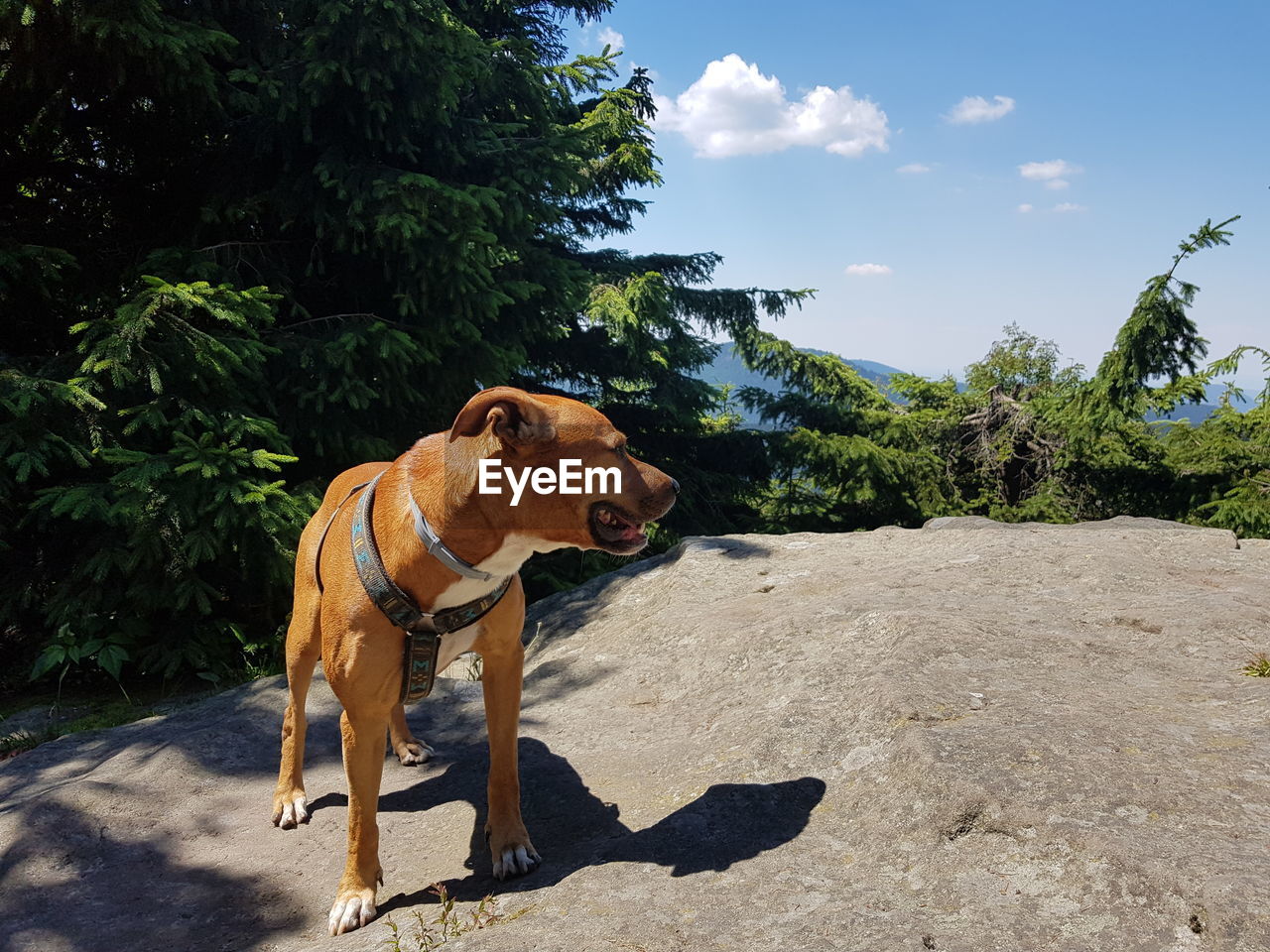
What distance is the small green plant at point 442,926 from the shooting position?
250cm

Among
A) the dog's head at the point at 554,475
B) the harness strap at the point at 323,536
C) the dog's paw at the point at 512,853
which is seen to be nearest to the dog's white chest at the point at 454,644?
the dog's head at the point at 554,475

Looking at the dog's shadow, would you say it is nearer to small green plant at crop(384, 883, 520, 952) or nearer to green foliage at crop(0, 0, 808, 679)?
small green plant at crop(384, 883, 520, 952)

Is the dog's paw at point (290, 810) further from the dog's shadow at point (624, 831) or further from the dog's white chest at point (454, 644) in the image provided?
the dog's white chest at point (454, 644)

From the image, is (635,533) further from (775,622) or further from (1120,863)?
(775,622)

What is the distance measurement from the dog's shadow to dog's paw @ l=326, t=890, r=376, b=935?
0.28 feet

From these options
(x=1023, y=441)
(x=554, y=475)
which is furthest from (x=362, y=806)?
(x=1023, y=441)

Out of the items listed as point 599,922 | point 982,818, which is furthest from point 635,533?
point 982,818

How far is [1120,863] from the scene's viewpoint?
2.29 metres

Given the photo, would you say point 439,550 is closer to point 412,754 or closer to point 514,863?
point 514,863

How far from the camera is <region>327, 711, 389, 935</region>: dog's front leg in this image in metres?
2.95

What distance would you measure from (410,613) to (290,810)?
1.61 m

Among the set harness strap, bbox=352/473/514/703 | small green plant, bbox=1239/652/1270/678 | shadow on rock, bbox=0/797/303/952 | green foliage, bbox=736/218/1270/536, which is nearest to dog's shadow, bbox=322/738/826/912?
shadow on rock, bbox=0/797/303/952

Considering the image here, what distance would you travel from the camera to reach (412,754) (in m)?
4.27

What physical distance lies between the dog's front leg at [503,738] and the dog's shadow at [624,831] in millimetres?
155
